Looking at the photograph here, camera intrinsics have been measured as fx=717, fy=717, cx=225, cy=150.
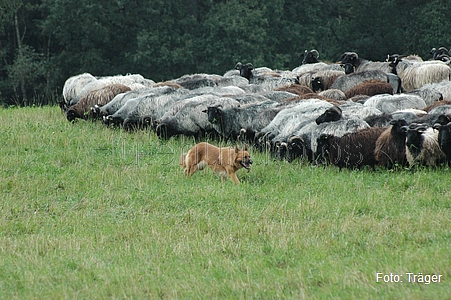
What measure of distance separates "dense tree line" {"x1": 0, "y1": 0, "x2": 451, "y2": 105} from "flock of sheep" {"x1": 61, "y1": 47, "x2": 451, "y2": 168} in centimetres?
1412

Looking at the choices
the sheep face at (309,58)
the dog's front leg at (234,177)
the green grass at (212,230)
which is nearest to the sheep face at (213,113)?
the green grass at (212,230)

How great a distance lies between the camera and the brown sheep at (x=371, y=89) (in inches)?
677

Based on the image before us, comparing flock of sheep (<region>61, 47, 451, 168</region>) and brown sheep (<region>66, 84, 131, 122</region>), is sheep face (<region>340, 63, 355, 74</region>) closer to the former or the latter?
flock of sheep (<region>61, 47, 451, 168</region>)

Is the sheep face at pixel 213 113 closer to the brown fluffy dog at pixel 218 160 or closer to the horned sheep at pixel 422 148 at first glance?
the brown fluffy dog at pixel 218 160

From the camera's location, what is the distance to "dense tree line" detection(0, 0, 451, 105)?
121 ft

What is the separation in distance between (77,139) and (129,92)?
4204 mm

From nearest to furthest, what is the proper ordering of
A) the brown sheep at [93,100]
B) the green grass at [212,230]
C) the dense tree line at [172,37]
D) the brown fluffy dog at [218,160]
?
the green grass at [212,230]
the brown fluffy dog at [218,160]
the brown sheep at [93,100]
the dense tree line at [172,37]

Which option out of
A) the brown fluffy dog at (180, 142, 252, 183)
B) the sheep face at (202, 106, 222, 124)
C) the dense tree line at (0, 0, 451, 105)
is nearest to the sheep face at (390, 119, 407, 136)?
the brown fluffy dog at (180, 142, 252, 183)

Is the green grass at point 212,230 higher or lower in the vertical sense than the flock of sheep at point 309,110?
lower

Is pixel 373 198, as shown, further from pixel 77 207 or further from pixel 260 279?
pixel 77 207

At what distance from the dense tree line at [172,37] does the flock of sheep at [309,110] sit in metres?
14.1

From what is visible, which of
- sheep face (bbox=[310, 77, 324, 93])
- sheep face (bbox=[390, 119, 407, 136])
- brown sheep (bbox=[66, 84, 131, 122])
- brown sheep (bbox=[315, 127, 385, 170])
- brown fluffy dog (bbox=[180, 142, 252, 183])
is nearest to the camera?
brown fluffy dog (bbox=[180, 142, 252, 183])

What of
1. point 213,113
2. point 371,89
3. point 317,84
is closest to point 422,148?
point 213,113

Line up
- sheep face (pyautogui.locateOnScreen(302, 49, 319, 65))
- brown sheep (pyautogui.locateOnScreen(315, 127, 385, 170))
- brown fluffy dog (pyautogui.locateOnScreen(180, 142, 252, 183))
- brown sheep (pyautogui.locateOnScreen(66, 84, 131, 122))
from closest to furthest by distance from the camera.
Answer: brown fluffy dog (pyautogui.locateOnScreen(180, 142, 252, 183)) → brown sheep (pyautogui.locateOnScreen(315, 127, 385, 170)) → brown sheep (pyautogui.locateOnScreen(66, 84, 131, 122)) → sheep face (pyautogui.locateOnScreen(302, 49, 319, 65))
